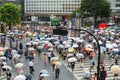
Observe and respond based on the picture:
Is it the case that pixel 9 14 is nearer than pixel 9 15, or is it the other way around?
pixel 9 15

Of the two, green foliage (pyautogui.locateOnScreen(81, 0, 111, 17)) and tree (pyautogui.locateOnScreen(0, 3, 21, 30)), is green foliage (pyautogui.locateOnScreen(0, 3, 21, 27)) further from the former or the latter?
green foliage (pyautogui.locateOnScreen(81, 0, 111, 17))

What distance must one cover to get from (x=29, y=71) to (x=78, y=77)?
4943 millimetres

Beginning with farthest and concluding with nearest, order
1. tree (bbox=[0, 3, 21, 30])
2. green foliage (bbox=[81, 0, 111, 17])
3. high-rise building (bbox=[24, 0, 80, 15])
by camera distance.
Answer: high-rise building (bbox=[24, 0, 80, 15]) < green foliage (bbox=[81, 0, 111, 17]) < tree (bbox=[0, 3, 21, 30])

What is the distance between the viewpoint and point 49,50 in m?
38.8

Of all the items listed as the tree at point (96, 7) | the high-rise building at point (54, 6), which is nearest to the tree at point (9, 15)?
the tree at point (96, 7)

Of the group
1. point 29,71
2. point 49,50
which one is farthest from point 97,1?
point 29,71

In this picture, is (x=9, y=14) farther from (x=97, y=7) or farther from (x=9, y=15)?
(x=97, y=7)

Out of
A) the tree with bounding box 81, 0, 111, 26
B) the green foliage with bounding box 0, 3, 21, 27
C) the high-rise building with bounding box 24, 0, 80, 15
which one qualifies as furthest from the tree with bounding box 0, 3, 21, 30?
the high-rise building with bounding box 24, 0, 80, 15

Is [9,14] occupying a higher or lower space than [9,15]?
higher

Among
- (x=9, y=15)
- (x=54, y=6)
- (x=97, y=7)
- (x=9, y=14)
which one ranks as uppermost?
(x=97, y=7)

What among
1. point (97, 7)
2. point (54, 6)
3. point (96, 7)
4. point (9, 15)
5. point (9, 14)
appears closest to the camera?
point (9, 15)

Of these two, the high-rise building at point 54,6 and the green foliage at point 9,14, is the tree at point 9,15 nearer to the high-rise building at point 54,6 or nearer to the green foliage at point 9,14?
the green foliage at point 9,14

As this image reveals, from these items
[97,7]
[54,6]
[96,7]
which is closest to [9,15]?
[96,7]

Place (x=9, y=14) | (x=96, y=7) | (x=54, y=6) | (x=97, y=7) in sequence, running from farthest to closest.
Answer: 1. (x=54, y=6)
2. (x=97, y=7)
3. (x=96, y=7)
4. (x=9, y=14)
